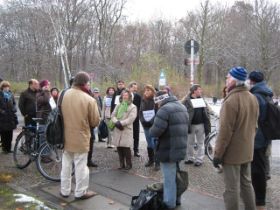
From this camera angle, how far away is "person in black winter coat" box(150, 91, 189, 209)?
18.1ft

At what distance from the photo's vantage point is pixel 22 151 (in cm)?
805

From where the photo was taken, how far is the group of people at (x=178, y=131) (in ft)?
15.8

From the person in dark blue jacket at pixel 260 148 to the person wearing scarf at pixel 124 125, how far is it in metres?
2.94

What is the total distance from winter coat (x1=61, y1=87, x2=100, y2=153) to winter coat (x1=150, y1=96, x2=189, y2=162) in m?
1.12

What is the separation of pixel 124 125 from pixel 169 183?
253 centimetres

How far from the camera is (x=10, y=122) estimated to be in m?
9.44

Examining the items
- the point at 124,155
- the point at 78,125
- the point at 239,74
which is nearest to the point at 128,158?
the point at 124,155

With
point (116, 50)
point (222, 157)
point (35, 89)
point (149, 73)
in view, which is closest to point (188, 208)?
point (222, 157)

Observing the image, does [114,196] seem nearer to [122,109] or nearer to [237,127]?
[122,109]

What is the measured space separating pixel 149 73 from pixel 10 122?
1947cm

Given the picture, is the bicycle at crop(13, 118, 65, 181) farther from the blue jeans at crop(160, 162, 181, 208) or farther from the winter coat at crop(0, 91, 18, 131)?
the blue jeans at crop(160, 162, 181, 208)

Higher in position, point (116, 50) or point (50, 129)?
point (116, 50)

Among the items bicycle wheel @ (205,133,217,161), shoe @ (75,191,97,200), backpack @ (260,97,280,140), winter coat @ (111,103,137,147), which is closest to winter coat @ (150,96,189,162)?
backpack @ (260,97,280,140)

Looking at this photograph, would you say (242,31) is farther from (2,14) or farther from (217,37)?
(2,14)
